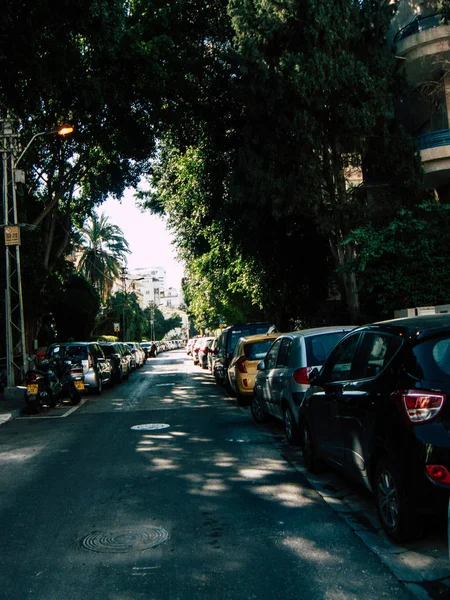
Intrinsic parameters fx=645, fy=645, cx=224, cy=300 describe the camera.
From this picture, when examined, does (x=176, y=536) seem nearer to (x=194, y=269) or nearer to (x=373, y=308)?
(x=373, y=308)

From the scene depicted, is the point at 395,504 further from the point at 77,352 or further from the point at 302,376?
the point at 77,352

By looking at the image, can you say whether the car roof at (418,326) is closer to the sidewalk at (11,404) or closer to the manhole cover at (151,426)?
the manhole cover at (151,426)

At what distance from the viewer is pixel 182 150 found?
25391 mm

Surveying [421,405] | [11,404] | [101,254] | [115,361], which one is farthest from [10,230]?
[101,254]

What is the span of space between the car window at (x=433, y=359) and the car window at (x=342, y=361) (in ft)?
4.54

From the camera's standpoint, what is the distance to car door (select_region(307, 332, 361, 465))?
20.7ft

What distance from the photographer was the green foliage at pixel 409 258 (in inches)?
659

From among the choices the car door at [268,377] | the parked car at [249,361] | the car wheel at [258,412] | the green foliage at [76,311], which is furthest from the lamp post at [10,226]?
the green foliage at [76,311]

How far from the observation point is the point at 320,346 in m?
9.51

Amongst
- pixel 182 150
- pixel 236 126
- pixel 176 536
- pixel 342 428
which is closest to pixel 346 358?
pixel 342 428

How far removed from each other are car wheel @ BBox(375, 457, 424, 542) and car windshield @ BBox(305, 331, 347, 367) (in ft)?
13.6

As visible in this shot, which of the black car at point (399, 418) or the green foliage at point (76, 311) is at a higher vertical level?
the green foliage at point (76, 311)

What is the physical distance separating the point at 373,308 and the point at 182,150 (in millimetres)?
9932

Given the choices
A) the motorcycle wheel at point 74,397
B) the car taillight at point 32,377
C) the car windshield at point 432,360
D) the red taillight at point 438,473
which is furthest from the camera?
the motorcycle wheel at point 74,397
